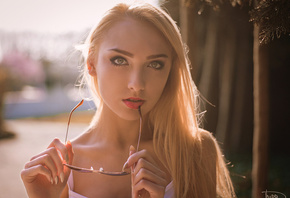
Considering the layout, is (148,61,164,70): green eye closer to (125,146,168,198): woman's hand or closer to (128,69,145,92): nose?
(128,69,145,92): nose

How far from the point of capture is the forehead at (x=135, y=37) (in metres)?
1.81

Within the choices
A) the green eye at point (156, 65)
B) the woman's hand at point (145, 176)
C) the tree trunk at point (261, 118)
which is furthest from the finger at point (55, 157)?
the tree trunk at point (261, 118)

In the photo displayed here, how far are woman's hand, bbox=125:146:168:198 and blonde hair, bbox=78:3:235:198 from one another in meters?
0.51

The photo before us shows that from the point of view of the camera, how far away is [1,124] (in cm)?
1179

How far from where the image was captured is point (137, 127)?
223cm

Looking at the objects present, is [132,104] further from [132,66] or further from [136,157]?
[136,157]

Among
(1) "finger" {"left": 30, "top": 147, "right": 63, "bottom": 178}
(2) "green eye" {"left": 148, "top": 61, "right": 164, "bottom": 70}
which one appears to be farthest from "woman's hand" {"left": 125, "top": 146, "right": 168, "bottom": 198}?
(2) "green eye" {"left": 148, "top": 61, "right": 164, "bottom": 70}

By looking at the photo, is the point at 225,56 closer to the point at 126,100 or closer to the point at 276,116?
the point at 276,116

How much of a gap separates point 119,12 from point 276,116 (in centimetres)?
663

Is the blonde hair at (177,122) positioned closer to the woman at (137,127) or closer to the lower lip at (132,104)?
the woman at (137,127)

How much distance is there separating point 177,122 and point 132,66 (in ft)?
1.91

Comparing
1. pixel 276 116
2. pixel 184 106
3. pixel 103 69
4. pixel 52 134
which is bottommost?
pixel 52 134

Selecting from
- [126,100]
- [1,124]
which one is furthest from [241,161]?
[1,124]

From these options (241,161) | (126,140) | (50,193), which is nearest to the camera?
(50,193)
